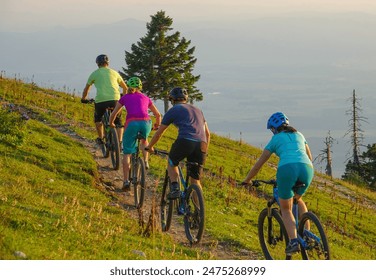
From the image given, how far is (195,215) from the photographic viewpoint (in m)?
11.1

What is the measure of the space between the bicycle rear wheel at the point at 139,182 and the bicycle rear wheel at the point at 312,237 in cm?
483

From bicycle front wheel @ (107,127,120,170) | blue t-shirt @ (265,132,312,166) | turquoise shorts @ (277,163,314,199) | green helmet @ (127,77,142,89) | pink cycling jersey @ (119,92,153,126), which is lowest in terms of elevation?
bicycle front wheel @ (107,127,120,170)

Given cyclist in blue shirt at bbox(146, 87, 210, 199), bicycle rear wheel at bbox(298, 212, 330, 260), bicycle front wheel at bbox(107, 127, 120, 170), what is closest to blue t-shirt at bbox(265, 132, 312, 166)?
bicycle rear wheel at bbox(298, 212, 330, 260)

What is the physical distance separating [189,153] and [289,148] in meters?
2.37

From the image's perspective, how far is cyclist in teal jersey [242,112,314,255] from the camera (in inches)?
361

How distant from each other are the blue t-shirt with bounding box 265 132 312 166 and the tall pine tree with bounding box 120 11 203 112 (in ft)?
157

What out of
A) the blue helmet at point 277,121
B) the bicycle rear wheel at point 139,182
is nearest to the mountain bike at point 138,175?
the bicycle rear wheel at point 139,182

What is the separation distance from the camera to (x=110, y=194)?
14.7m

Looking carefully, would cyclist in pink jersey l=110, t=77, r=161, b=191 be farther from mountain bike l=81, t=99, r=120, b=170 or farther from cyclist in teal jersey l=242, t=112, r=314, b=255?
cyclist in teal jersey l=242, t=112, r=314, b=255

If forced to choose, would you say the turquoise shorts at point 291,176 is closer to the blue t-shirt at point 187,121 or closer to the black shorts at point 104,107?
the blue t-shirt at point 187,121

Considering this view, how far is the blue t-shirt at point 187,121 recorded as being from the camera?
10.9 m
